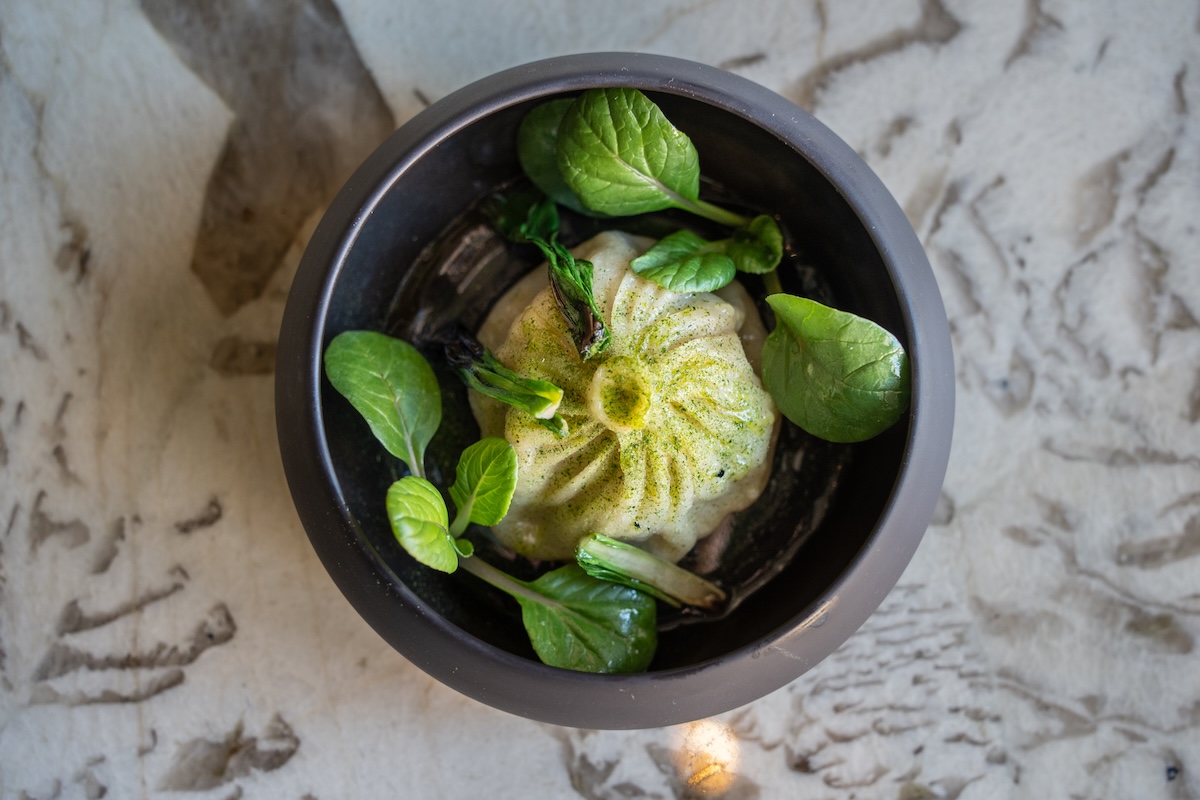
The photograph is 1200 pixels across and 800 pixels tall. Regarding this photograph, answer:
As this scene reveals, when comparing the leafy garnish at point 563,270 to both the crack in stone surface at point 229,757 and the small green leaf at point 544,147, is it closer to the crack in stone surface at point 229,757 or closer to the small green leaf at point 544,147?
the small green leaf at point 544,147

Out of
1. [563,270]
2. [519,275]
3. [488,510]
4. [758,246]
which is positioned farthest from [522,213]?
[488,510]

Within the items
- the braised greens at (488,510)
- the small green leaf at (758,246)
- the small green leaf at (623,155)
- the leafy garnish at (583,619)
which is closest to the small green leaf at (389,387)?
the braised greens at (488,510)

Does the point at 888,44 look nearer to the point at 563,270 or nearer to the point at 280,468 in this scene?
the point at 563,270

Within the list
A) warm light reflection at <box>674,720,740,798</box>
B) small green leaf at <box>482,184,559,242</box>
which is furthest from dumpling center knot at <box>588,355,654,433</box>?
warm light reflection at <box>674,720,740,798</box>

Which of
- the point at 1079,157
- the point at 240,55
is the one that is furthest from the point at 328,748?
the point at 1079,157

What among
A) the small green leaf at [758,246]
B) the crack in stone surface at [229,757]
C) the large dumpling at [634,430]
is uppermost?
the small green leaf at [758,246]

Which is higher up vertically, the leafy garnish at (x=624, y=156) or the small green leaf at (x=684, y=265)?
the leafy garnish at (x=624, y=156)
